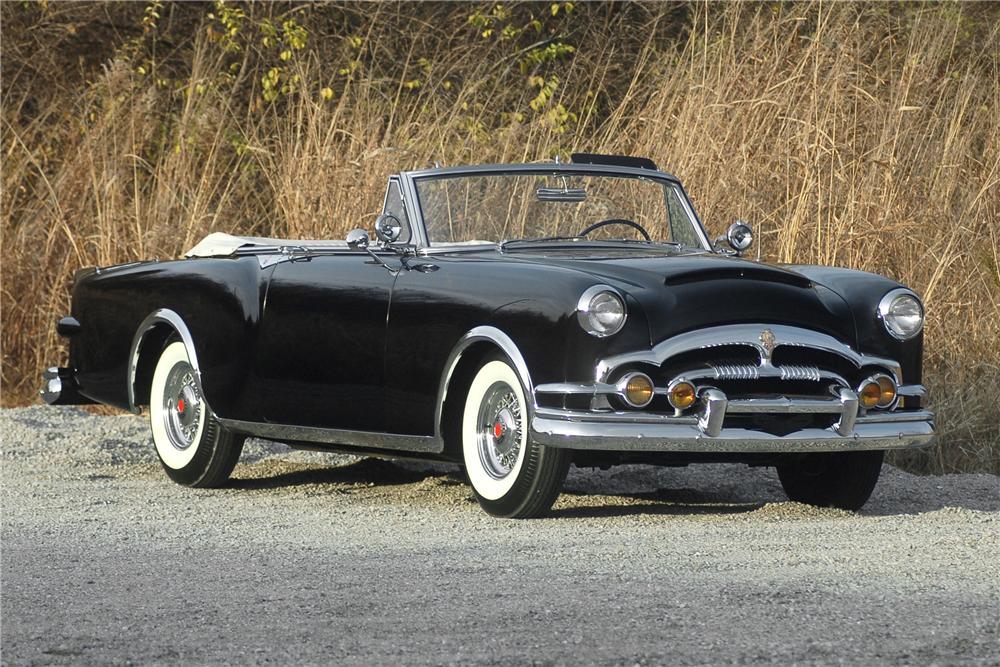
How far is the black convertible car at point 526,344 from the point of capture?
18.6 feet

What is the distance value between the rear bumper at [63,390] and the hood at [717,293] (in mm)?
2912

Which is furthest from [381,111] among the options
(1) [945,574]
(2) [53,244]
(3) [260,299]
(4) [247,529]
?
(1) [945,574]

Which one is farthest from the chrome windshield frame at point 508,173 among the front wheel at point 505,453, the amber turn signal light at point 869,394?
the amber turn signal light at point 869,394

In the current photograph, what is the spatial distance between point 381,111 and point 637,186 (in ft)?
13.5

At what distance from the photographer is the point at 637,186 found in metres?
7.34

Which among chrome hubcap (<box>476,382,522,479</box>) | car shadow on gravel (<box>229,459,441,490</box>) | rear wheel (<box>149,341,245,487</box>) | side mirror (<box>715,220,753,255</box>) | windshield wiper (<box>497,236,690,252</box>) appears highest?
side mirror (<box>715,220,753,255</box>)

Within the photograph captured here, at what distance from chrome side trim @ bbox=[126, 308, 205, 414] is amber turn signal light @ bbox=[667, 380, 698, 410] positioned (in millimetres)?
2367

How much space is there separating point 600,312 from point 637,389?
0.95ft

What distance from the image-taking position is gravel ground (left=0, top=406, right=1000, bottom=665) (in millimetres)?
3867

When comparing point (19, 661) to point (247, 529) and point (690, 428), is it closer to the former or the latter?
point (247, 529)

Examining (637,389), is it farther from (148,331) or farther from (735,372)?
(148,331)

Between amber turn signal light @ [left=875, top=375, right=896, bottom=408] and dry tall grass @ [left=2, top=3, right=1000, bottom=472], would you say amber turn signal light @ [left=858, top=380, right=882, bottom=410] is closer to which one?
amber turn signal light @ [left=875, top=375, right=896, bottom=408]

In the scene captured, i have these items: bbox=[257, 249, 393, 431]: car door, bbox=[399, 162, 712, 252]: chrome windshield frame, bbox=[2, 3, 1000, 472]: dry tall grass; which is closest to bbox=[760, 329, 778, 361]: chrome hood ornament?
bbox=[399, 162, 712, 252]: chrome windshield frame

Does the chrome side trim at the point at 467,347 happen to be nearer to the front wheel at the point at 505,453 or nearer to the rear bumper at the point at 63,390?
the front wheel at the point at 505,453
